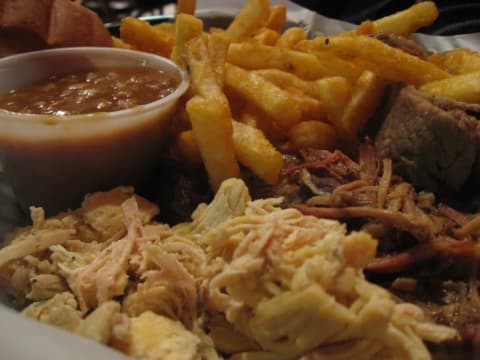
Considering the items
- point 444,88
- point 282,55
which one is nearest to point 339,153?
point 444,88

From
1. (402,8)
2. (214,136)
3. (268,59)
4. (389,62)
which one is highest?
(389,62)

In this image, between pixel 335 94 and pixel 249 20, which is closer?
pixel 335 94

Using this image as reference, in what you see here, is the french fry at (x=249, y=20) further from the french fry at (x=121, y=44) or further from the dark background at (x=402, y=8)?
the dark background at (x=402, y=8)

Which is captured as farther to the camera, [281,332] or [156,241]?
[156,241]

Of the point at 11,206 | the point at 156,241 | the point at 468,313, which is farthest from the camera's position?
the point at 11,206

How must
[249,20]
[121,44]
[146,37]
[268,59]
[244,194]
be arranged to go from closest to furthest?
[244,194]
[268,59]
[249,20]
[146,37]
[121,44]

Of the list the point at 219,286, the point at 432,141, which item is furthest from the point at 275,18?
the point at 219,286

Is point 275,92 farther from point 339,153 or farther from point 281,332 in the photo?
point 281,332

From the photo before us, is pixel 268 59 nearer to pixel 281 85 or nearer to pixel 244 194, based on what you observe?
pixel 281 85
